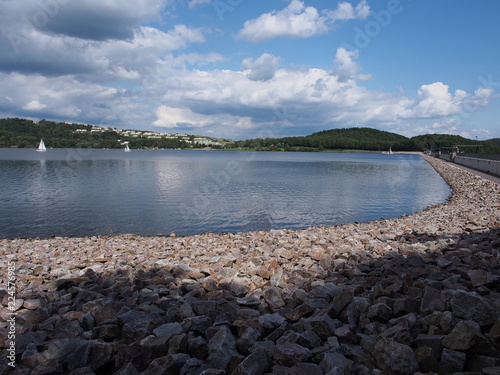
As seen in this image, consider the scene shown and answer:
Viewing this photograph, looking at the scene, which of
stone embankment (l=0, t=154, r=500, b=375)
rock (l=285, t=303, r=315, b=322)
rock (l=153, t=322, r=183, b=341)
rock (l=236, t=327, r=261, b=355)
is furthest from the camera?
rock (l=285, t=303, r=315, b=322)

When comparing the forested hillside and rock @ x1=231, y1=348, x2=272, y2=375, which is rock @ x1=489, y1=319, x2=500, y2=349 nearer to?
rock @ x1=231, y1=348, x2=272, y2=375

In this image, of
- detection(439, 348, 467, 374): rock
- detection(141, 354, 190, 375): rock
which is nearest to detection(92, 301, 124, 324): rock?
detection(141, 354, 190, 375): rock

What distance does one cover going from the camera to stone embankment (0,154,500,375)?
356cm

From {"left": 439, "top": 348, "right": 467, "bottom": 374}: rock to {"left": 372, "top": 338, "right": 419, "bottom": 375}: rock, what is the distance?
0.25 metres

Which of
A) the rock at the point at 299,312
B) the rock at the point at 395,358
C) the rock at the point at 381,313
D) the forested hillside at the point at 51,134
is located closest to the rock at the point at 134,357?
the rock at the point at 299,312

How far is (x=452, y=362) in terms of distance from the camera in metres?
3.33

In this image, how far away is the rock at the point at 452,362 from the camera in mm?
3311

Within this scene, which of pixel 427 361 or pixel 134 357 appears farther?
pixel 134 357

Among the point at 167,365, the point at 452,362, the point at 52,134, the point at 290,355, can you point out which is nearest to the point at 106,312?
the point at 167,365

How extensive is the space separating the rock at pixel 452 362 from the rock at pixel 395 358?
0.82 ft

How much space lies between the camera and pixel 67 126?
15812cm

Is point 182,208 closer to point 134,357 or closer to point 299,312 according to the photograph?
point 299,312

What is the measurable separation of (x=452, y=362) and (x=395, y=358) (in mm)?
514

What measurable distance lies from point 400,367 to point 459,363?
21.3 inches
